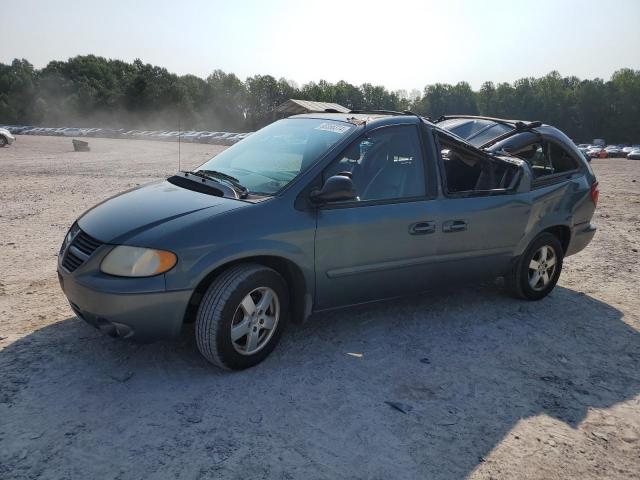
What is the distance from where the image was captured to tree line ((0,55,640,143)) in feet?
307

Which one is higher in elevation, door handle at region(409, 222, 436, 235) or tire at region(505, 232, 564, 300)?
door handle at region(409, 222, 436, 235)

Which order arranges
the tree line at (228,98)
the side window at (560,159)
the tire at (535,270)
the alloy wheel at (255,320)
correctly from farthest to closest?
the tree line at (228,98)
the side window at (560,159)
the tire at (535,270)
the alloy wheel at (255,320)

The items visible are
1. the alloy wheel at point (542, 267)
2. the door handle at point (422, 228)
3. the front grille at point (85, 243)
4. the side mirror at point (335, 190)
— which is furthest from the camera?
the alloy wheel at point (542, 267)

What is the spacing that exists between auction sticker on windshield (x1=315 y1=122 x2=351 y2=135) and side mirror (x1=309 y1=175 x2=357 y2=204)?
675 millimetres

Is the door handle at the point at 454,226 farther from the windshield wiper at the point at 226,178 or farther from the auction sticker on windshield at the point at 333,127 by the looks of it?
the windshield wiper at the point at 226,178

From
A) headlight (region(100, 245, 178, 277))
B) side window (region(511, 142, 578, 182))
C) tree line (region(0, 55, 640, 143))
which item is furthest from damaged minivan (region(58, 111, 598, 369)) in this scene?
tree line (region(0, 55, 640, 143))

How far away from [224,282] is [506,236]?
2.80m

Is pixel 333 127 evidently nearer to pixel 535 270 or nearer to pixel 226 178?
pixel 226 178

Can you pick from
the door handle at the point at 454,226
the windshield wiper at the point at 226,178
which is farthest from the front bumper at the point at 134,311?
the door handle at the point at 454,226

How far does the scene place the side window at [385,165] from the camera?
4.12m


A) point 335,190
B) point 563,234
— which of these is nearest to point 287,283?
point 335,190

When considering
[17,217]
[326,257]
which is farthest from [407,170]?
[17,217]

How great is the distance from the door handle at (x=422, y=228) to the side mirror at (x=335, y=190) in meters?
0.76

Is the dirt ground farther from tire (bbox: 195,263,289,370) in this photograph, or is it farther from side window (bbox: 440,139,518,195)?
side window (bbox: 440,139,518,195)
